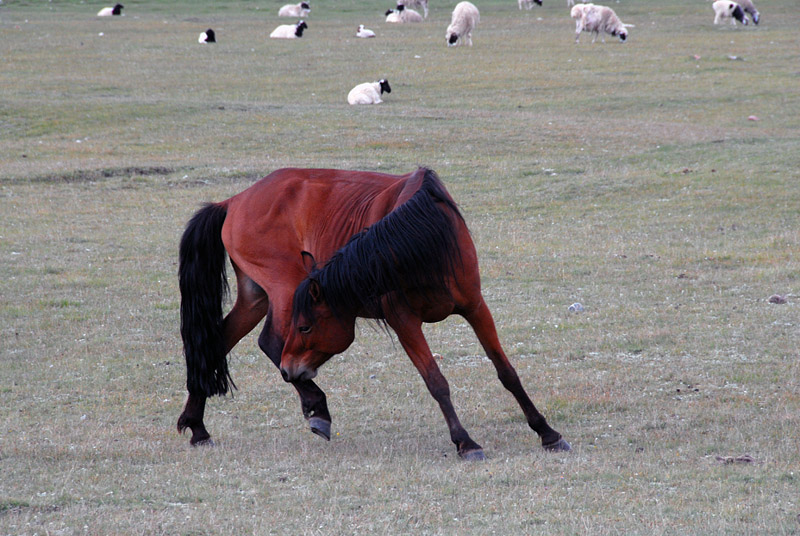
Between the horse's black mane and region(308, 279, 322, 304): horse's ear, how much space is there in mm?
12

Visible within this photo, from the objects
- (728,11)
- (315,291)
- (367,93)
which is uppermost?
(315,291)

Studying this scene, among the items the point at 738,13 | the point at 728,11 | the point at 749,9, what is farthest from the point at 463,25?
the point at 749,9

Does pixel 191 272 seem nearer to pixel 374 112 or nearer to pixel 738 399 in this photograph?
pixel 738 399

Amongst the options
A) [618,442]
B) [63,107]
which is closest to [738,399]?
[618,442]

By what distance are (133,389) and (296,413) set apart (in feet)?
4.78

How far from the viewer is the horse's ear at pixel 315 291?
5508mm

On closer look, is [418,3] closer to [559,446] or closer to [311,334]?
[311,334]

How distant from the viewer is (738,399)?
21.1 ft

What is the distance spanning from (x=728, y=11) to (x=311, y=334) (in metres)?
36.0

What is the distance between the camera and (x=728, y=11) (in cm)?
3691

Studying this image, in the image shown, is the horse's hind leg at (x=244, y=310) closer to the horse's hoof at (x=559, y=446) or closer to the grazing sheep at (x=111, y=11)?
the horse's hoof at (x=559, y=446)

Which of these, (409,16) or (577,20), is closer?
(577,20)

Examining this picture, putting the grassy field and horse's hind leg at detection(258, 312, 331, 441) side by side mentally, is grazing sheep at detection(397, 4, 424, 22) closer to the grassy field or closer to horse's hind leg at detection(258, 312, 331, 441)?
the grassy field

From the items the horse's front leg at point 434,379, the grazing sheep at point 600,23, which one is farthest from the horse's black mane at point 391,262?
the grazing sheep at point 600,23
